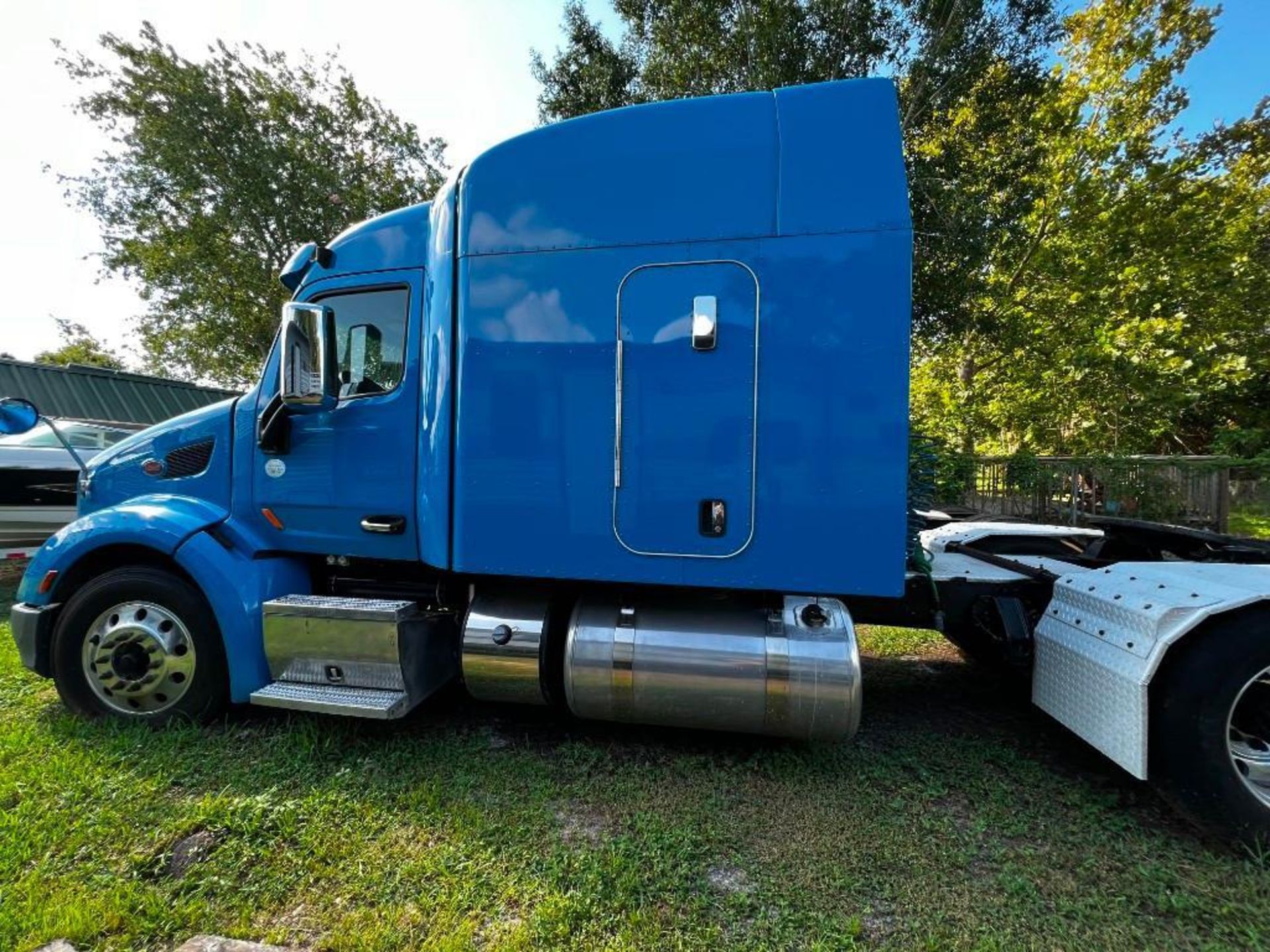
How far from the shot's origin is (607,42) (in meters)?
11.0

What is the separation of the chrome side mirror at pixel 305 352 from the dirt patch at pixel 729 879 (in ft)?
9.42

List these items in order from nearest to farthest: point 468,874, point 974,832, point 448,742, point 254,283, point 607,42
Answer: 1. point 468,874
2. point 974,832
3. point 448,742
4. point 607,42
5. point 254,283

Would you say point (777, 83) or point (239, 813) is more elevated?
point (777, 83)

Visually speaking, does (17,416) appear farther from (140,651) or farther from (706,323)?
(706,323)

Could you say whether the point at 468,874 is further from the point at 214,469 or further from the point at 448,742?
the point at 214,469

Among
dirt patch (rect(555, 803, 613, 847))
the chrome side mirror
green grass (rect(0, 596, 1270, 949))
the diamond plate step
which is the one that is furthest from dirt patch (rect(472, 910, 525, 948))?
the chrome side mirror

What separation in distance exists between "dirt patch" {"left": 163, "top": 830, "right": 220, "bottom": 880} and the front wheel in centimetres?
97

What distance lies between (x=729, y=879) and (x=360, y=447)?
2.72m

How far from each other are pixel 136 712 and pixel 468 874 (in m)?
2.38

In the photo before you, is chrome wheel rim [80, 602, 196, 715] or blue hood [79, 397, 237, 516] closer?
chrome wheel rim [80, 602, 196, 715]

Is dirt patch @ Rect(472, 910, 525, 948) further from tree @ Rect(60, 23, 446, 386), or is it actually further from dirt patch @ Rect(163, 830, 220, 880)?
tree @ Rect(60, 23, 446, 386)

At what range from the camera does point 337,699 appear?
2.90 meters

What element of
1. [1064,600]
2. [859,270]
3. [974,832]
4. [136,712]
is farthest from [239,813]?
[1064,600]

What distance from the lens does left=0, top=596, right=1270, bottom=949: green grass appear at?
6.52ft
